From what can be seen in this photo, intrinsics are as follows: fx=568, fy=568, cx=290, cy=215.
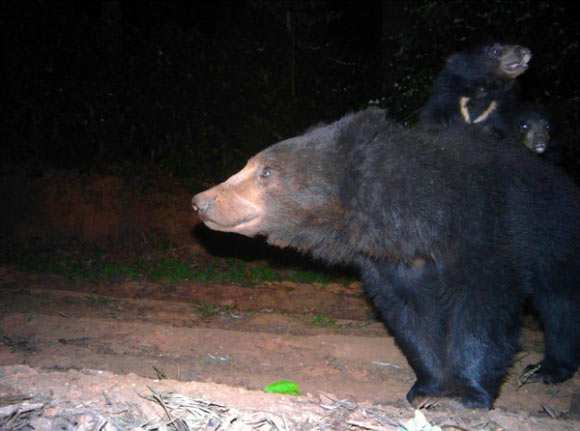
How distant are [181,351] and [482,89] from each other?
3.58 metres

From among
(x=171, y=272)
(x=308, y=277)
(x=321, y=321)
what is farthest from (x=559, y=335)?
(x=171, y=272)

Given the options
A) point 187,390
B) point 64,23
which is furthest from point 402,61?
point 187,390

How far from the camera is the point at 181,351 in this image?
4383 mm

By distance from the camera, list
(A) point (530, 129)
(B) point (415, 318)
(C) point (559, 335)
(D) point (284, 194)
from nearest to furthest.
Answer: (D) point (284, 194) → (B) point (415, 318) → (C) point (559, 335) → (A) point (530, 129)

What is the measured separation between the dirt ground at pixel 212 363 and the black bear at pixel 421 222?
0.45 metres

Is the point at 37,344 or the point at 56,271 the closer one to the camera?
the point at 37,344

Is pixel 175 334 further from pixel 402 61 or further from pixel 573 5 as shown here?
pixel 573 5

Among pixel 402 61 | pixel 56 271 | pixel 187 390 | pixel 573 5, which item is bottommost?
pixel 56 271

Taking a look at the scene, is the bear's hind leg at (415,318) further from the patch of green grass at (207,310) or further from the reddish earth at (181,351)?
the patch of green grass at (207,310)

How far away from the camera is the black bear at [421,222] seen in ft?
11.1

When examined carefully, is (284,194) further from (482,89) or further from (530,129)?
(530,129)

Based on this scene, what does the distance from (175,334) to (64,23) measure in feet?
20.6

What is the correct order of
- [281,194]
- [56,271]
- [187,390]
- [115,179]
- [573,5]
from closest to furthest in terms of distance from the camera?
1. [187,390]
2. [281,194]
3. [56,271]
4. [573,5]
5. [115,179]

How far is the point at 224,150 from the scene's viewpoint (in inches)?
344
